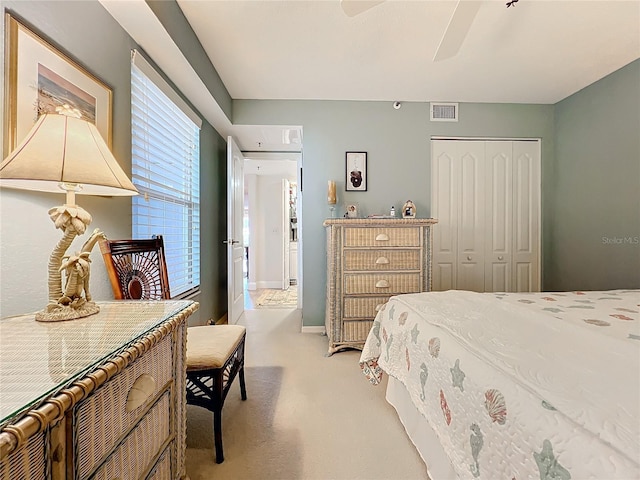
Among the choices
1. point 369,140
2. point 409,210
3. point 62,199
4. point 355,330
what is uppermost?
point 369,140

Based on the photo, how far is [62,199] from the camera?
3.89 feet

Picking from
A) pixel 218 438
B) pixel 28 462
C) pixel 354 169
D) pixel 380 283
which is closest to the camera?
pixel 28 462

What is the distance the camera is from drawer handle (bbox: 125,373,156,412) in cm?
75

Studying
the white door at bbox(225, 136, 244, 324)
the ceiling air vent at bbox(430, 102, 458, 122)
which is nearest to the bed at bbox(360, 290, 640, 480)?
the white door at bbox(225, 136, 244, 324)

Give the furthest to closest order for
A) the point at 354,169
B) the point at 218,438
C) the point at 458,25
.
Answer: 1. the point at 354,169
2. the point at 458,25
3. the point at 218,438

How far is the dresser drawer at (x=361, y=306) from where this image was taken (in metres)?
2.52

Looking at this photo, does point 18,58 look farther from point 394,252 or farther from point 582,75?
point 582,75

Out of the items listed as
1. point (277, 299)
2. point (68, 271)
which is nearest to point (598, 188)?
point (68, 271)

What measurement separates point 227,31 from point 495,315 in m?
2.31

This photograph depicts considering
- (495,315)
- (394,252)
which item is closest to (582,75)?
(394,252)

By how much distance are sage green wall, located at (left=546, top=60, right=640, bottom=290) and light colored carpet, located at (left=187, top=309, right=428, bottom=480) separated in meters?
2.34

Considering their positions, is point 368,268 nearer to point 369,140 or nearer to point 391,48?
point 369,140

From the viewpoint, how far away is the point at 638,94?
2348 mm

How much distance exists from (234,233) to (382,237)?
5.35ft
